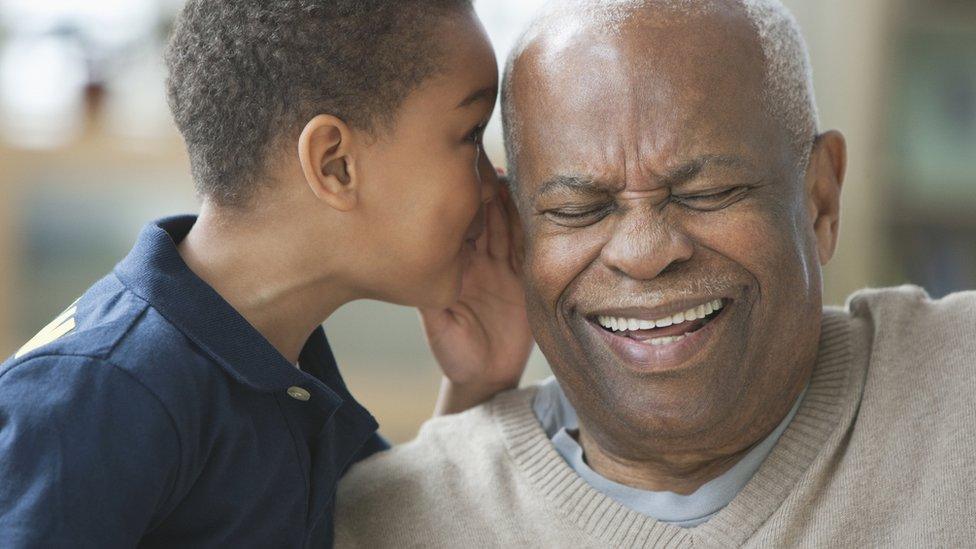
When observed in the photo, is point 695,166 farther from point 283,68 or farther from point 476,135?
point 283,68

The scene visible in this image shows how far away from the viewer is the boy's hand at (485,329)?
200 cm

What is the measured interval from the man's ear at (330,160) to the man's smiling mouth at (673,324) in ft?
1.38

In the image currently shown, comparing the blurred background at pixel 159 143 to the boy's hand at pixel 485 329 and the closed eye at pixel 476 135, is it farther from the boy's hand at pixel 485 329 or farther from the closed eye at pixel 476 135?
the closed eye at pixel 476 135

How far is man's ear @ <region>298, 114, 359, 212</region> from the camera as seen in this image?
1652 millimetres

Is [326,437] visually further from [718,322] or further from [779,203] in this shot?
[779,203]

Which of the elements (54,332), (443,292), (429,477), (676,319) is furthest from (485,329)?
(54,332)

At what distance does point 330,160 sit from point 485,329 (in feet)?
1.54

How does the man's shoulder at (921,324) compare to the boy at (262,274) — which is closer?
the boy at (262,274)

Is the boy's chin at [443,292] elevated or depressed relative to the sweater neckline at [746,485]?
elevated

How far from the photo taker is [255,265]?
1700 mm

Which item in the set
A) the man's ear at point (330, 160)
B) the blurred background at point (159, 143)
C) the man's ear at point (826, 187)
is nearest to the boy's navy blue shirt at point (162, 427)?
the man's ear at point (330, 160)

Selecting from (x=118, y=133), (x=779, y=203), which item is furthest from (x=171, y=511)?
(x=118, y=133)

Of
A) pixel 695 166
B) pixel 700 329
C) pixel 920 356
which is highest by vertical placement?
pixel 695 166

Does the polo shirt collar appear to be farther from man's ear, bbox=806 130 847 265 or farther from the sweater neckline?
man's ear, bbox=806 130 847 265
